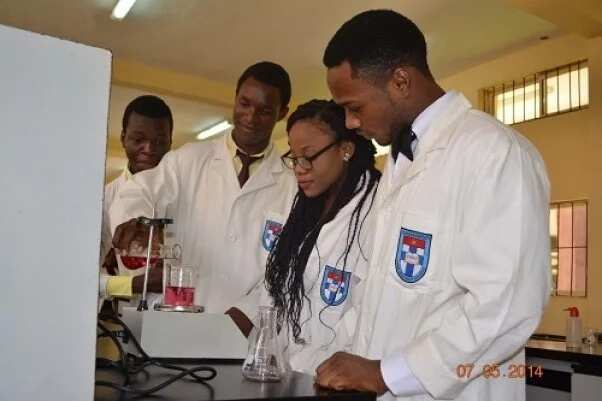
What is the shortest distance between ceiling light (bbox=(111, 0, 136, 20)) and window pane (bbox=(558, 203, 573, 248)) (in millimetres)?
3689

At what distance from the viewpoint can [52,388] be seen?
537 mm

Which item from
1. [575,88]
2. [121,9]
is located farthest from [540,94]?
[121,9]

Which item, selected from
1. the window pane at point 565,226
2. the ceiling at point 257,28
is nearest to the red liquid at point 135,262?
the ceiling at point 257,28

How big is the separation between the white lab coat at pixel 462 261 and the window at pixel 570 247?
3968 mm

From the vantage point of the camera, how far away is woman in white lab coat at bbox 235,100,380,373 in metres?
1.39

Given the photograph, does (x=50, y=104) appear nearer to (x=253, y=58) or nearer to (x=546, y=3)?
(x=546, y=3)

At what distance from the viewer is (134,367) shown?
0.97 meters

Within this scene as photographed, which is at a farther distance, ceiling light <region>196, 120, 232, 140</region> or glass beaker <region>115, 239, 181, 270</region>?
ceiling light <region>196, 120, 232, 140</region>

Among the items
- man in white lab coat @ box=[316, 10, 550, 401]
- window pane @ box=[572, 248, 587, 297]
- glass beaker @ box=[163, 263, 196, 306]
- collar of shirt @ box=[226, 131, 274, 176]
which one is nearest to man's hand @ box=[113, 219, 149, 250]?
glass beaker @ box=[163, 263, 196, 306]

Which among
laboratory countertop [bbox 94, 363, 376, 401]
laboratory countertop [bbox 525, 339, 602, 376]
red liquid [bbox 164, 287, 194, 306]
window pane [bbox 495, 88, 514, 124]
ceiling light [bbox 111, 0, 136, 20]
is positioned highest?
ceiling light [bbox 111, 0, 136, 20]

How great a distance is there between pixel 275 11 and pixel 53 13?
1764 millimetres

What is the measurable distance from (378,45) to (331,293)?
0.55 m

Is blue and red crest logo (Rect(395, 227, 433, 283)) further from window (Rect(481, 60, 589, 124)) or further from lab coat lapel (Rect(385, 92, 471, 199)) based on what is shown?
window (Rect(481, 60, 589, 124))

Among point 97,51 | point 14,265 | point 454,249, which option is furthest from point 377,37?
point 14,265
